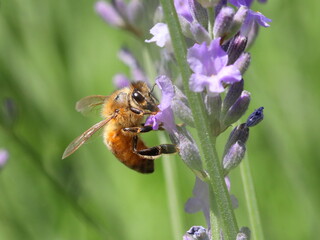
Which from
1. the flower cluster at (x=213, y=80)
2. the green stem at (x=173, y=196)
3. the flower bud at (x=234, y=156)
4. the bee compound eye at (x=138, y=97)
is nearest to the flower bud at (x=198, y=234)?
the flower cluster at (x=213, y=80)

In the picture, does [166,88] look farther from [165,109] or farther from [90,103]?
[90,103]

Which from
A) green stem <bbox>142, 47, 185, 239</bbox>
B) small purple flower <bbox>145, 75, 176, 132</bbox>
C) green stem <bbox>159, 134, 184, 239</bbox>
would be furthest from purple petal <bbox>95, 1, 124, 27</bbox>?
small purple flower <bbox>145, 75, 176, 132</bbox>

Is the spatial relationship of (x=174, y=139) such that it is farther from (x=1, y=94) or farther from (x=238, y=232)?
(x=1, y=94)

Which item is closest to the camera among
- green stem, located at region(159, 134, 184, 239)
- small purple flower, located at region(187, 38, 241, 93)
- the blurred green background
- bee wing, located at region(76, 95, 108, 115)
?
small purple flower, located at region(187, 38, 241, 93)

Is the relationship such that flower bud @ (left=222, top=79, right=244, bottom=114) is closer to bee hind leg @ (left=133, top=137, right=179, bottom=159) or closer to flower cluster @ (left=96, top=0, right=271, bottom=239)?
flower cluster @ (left=96, top=0, right=271, bottom=239)

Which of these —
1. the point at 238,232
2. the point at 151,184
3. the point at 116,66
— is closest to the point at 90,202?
the point at 151,184
